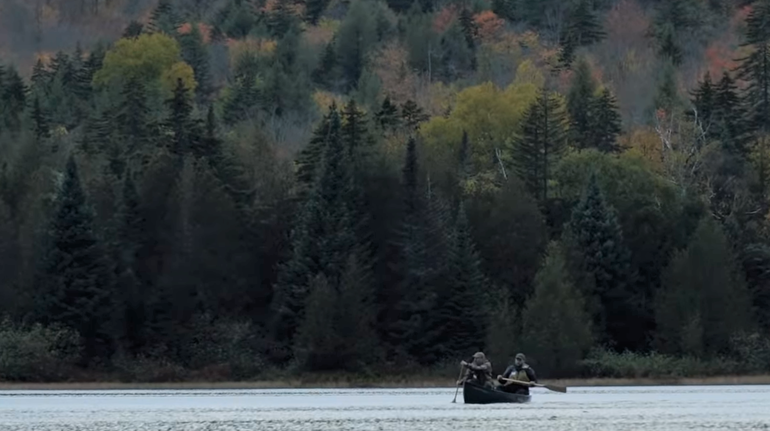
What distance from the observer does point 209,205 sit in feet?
392

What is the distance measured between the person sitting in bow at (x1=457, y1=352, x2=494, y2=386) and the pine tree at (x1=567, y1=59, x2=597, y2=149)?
8868cm

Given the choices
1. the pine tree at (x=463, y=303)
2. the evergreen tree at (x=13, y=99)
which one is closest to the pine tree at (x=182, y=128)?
the evergreen tree at (x=13, y=99)

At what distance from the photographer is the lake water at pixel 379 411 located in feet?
180

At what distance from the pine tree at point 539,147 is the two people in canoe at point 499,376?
63395mm

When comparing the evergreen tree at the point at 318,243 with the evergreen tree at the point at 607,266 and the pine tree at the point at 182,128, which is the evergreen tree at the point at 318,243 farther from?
the pine tree at the point at 182,128

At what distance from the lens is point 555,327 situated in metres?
106

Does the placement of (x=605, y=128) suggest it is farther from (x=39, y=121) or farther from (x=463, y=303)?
(x=39, y=121)

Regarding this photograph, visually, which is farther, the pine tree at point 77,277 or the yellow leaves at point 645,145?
the yellow leaves at point 645,145

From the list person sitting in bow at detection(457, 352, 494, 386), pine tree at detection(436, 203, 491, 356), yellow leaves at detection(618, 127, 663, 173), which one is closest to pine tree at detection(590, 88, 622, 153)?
yellow leaves at detection(618, 127, 663, 173)

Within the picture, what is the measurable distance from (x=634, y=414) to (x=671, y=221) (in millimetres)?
Answer: 62913

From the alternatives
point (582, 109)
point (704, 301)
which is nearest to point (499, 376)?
point (704, 301)

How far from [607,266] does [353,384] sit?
20.7 metres

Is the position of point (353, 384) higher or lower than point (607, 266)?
lower

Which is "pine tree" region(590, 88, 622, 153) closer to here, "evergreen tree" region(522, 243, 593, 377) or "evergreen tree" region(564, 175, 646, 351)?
"evergreen tree" region(564, 175, 646, 351)
